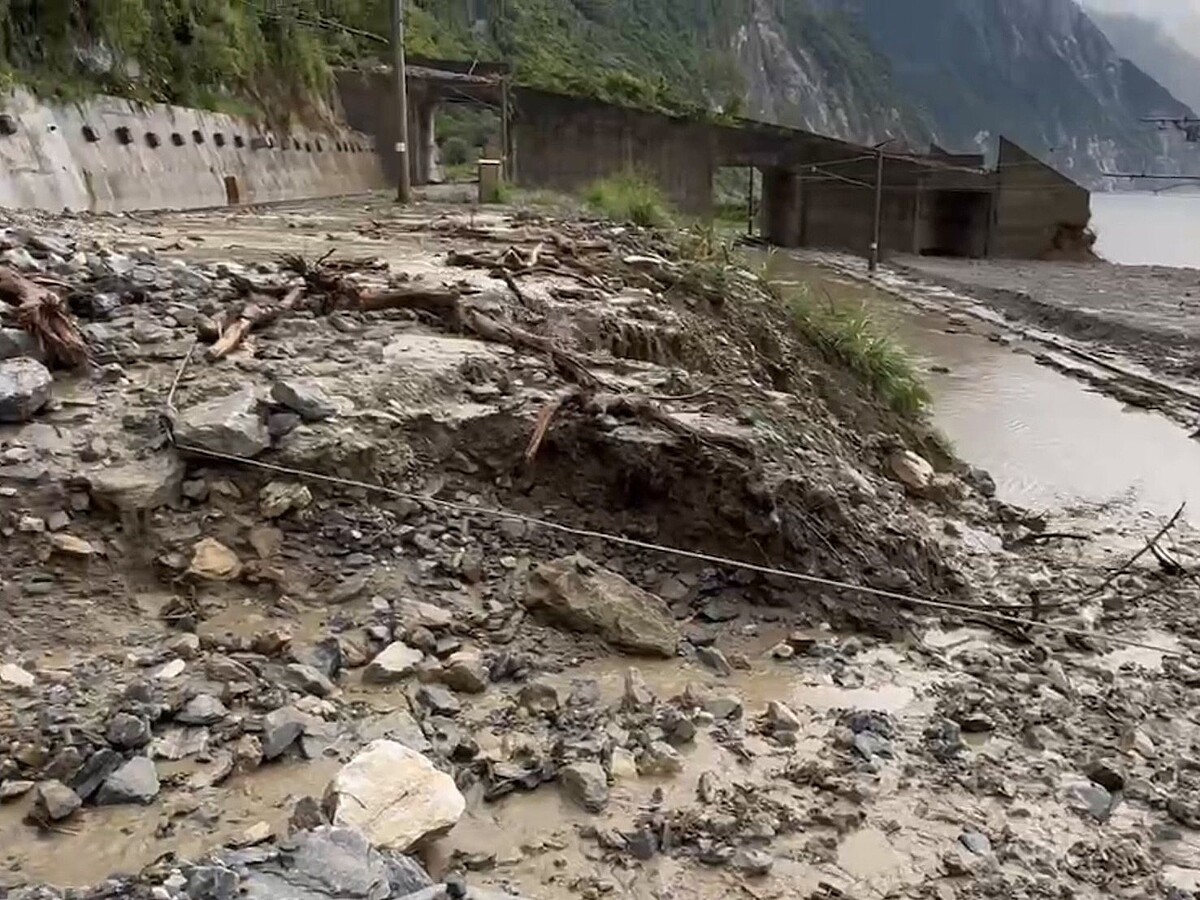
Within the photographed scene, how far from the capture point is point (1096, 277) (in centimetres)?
3228

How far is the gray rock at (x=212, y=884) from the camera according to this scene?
2615 mm

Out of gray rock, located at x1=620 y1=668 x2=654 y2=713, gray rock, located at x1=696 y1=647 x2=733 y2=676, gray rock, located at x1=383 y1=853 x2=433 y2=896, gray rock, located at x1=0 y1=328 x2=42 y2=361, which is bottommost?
gray rock, located at x1=696 y1=647 x2=733 y2=676

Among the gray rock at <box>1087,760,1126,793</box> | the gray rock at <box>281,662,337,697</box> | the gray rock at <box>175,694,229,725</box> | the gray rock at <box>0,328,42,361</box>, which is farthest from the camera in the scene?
the gray rock at <box>0,328,42,361</box>

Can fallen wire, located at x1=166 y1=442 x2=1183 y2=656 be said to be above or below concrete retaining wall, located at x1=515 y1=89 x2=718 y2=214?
below

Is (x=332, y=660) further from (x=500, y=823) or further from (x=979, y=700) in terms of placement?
(x=979, y=700)

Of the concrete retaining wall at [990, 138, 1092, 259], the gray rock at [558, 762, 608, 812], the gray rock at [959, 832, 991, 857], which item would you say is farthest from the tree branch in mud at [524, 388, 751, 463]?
the concrete retaining wall at [990, 138, 1092, 259]

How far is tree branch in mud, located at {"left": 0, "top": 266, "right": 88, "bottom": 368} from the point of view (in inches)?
217

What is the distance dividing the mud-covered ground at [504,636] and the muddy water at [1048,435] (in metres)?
2.72

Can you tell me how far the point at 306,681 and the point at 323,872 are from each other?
4.58 feet

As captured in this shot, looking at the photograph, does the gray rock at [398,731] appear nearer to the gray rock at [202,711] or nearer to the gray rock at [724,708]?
the gray rock at [202,711]

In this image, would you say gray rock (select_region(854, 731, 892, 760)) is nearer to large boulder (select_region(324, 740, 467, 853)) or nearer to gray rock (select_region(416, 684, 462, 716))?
gray rock (select_region(416, 684, 462, 716))

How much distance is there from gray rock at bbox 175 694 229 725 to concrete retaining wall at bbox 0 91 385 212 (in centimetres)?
975

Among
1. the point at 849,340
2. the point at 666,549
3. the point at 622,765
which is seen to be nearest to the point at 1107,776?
the point at 622,765

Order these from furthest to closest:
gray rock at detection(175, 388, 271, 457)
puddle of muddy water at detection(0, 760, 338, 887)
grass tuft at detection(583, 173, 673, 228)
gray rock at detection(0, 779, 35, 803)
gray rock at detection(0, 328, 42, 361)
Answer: grass tuft at detection(583, 173, 673, 228)
gray rock at detection(0, 328, 42, 361)
gray rock at detection(175, 388, 271, 457)
gray rock at detection(0, 779, 35, 803)
puddle of muddy water at detection(0, 760, 338, 887)
